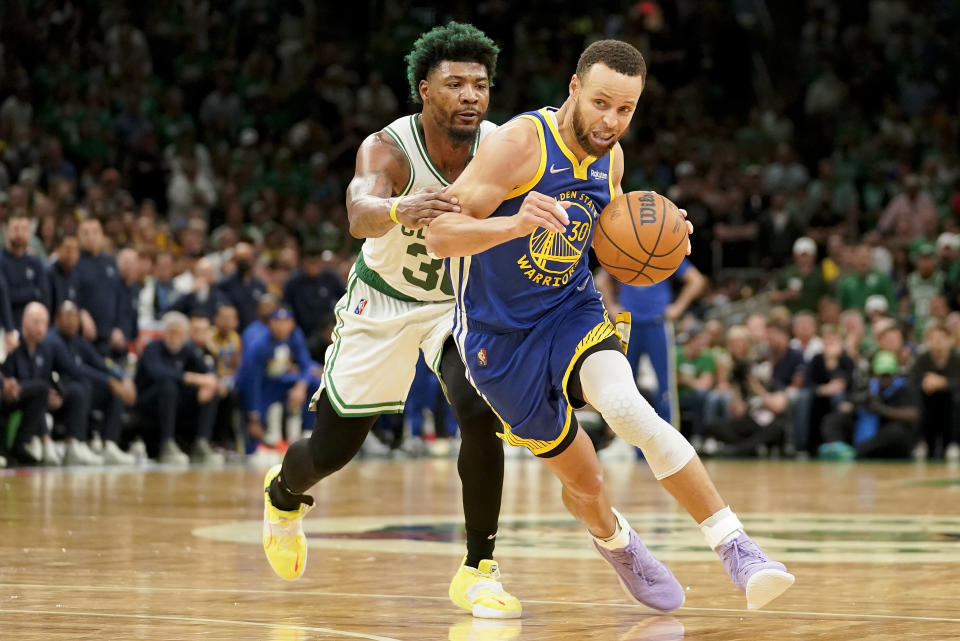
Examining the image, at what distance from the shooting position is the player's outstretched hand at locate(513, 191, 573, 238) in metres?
4.41

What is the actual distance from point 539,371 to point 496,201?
56cm

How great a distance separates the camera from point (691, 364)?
1570 cm

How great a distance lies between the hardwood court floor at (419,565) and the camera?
434 cm

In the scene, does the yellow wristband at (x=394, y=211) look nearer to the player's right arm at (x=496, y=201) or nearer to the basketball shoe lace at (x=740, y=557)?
the player's right arm at (x=496, y=201)

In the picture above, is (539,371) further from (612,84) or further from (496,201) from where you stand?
(612,84)

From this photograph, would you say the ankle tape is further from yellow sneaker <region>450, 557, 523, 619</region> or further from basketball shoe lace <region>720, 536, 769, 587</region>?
yellow sneaker <region>450, 557, 523, 619</region>

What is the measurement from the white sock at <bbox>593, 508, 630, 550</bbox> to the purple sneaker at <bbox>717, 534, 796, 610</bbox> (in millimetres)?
581

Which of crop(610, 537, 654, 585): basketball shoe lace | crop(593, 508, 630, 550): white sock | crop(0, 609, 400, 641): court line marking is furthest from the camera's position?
crop(593, 508, 630, 550): white sock

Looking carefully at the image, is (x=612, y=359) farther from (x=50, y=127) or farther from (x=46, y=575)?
(x=50, y=127)

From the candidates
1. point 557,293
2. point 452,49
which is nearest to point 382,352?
point 557,293

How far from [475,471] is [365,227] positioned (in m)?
0.93

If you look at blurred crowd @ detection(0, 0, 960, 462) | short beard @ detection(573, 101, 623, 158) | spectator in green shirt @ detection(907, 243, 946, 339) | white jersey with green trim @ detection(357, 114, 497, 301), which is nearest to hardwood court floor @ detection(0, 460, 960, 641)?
white jersey with green trim @ detection(357, 114, 497, 301)

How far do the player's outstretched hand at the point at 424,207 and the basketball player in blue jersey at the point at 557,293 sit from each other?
31mm

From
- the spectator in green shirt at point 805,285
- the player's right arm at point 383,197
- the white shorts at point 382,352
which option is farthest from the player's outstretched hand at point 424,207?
the spectator in green shirt at point 805,285
